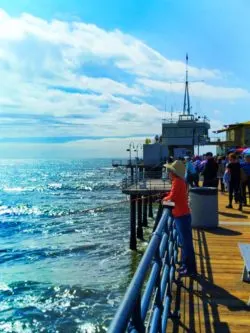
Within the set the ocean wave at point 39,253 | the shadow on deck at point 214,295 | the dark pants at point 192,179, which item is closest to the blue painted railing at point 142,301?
the shadow on deck at point 214,295

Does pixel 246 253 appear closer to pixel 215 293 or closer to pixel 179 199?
pixel 215 293

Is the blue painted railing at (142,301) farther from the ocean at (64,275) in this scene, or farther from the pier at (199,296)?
the ocean at (64,275)

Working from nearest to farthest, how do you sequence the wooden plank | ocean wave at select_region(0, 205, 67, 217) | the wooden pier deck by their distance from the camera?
1. the wooden pier deck
2. the wooden plank
3. ocean wave at select_region(0, 205, 67, 217)

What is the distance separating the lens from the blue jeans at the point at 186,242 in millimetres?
6934

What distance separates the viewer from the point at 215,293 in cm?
622

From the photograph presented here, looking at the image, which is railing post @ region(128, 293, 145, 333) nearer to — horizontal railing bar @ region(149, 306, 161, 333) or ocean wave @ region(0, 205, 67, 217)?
horizontal railing bar @ region(149, 306, 161, 333)

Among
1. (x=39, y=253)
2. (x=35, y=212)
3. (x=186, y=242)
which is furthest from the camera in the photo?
(x=35, y=212)

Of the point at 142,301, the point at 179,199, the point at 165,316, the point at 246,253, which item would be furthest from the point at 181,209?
the point at 142,301

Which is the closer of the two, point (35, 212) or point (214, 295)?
point (214, 295)

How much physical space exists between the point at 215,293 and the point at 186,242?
98 centimetres

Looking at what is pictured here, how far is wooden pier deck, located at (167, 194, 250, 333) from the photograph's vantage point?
510 cm

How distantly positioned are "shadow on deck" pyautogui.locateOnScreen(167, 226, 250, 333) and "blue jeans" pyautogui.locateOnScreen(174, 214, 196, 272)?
0.77ft

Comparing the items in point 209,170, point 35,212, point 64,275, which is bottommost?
point 35,212

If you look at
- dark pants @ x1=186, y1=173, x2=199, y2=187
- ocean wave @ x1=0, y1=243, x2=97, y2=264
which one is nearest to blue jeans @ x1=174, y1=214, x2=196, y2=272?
dark pants @ x1=186, y1=173, x2=199, y2=187
